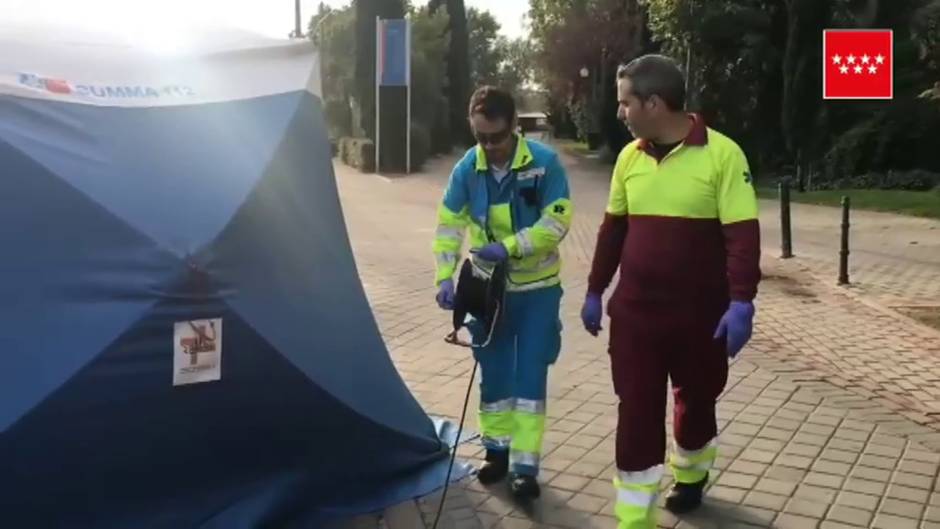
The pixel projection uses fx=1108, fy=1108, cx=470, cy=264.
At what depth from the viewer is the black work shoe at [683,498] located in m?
4.78

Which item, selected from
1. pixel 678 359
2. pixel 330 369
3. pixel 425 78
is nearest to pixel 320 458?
pixel 330 369

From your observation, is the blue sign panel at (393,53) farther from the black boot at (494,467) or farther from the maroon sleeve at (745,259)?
the maroon sleeve at (745,259)

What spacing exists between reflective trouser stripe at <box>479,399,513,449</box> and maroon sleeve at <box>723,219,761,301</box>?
1401 millimetres

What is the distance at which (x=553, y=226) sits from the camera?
4.76m

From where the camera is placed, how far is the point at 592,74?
4562 cm

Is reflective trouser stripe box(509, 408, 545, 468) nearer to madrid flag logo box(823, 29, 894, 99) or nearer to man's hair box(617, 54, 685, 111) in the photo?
man's hair box(617, 54, 685, 111)

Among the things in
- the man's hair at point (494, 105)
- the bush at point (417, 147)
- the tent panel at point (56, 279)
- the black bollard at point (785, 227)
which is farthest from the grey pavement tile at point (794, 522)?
the bush at point (417, 147)

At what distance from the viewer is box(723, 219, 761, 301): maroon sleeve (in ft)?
13.3

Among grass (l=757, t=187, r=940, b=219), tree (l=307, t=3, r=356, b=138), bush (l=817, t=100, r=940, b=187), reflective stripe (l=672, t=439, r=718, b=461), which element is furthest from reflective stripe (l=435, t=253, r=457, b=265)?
tree (l=307, t=3, r=356, b=138)

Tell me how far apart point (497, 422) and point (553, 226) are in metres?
0.98

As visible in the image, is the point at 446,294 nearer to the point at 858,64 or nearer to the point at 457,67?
the point at 858,64

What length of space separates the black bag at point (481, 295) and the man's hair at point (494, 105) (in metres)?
0.64

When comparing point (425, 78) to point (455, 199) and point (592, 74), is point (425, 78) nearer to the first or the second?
point (592, 74)

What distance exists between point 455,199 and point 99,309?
1770 millimetres
